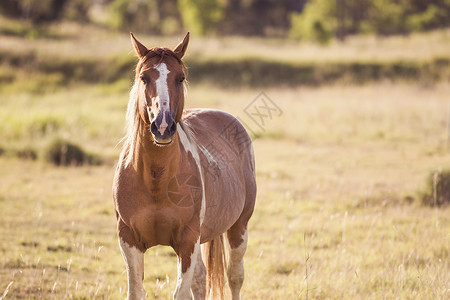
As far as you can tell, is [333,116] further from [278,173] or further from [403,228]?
[403,228]

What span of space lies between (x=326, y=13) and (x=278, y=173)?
35.1 metres

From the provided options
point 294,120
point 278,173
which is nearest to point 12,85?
point 294,120

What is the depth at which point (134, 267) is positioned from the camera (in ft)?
10.3

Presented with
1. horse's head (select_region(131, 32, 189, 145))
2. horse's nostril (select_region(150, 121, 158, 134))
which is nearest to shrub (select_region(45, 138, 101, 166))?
horse's head (select_region(131, 32, 189, 145))

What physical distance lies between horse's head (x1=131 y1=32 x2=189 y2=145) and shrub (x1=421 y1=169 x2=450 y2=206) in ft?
19.2

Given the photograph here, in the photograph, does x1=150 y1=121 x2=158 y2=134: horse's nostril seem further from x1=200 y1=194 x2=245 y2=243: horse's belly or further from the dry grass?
the dry grass

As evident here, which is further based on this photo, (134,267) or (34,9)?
(34,9)

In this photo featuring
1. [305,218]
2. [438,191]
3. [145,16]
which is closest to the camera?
[305,218]

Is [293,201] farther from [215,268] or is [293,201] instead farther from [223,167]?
[223,167]

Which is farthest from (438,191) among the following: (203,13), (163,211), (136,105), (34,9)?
(34,9)

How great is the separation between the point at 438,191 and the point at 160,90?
6.22 meters

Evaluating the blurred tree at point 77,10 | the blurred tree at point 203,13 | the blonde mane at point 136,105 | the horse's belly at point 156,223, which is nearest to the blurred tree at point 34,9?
the blurred tree at point 77,10

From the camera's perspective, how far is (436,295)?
3930mm

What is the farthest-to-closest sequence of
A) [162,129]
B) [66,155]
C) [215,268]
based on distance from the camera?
[66,155] < [215,268] < [162,129]
